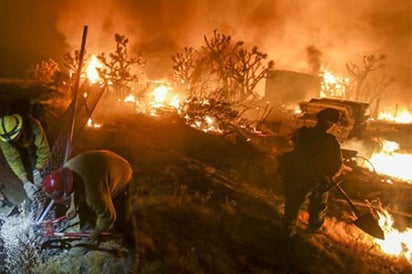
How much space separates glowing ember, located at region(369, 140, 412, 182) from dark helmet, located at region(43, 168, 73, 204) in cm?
1122

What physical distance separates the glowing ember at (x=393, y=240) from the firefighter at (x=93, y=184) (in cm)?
485

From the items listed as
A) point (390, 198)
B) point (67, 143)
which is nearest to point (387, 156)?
point (390, 198)

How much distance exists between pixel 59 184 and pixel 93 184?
0.31m

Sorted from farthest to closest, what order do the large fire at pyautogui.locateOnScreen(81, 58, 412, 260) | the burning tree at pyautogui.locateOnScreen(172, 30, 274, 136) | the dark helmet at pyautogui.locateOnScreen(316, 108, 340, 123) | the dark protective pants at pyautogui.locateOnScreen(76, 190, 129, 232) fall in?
1. the burning tree at pyautogui.locateOnScreen(172, 30, 274, 136)
2. the large fire at pyautogui.locateOnScreen(81, 58, 412, 260)
3. the dark helmet at pyautogui.locateOnScreen(316, 108, 340, 123)
4. the dark protective pants at pyautogui.locateOnScreen(76, 190, 129, 232)

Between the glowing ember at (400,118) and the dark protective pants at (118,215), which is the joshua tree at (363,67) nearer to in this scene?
the glowing ember at (400,118)

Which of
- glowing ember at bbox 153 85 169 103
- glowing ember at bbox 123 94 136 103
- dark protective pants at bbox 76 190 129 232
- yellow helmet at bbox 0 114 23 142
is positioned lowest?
dark protective pants at bbox 76 190 129 232

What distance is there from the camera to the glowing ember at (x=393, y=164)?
1295cm

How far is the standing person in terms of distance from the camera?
20.7 ft

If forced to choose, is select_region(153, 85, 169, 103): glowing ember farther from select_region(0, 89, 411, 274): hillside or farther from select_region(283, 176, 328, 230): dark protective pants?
select_region(283, 176, 328, 230): dark protective pants

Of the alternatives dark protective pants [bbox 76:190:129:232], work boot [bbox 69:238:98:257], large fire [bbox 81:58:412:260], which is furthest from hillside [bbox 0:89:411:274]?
large fire [bbox 81:58:412:260]

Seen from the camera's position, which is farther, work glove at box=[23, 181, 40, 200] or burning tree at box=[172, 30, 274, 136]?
burning tree at box=[172, 30, 274, 136]

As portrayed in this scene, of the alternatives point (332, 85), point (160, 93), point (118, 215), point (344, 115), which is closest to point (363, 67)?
point (332, 85)

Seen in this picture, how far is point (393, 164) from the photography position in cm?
1346

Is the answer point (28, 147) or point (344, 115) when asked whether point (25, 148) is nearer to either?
point (28, 147)
